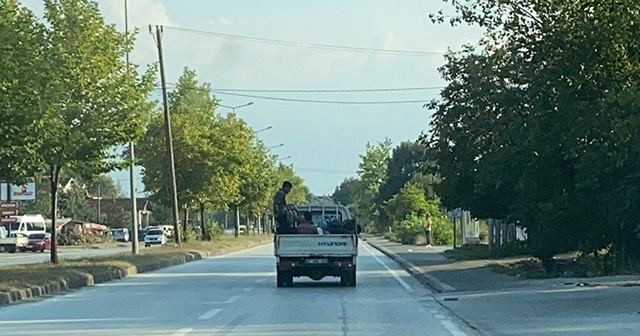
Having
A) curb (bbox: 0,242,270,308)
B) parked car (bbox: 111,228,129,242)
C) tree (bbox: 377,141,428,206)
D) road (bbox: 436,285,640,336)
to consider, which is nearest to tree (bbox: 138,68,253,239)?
curb (bbox: 0,242,270,308)

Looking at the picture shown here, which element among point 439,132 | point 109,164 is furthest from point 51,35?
point 439,132

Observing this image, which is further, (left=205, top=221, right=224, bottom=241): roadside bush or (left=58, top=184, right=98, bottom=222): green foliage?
(left=58, top=184, right=98, bottom=222): green foliage

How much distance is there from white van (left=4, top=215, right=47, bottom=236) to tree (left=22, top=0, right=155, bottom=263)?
173 ft

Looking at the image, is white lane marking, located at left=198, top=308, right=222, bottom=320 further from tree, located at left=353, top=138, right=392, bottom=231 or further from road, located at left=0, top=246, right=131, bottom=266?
tree, located at left=353, top=138, right=392, bottom=231

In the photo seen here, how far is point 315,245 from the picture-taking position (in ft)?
85.7

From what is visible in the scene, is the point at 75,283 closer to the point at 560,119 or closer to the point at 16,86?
the point at 16,86

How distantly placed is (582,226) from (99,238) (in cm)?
6979

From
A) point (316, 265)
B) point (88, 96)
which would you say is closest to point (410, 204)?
point (88, 96)

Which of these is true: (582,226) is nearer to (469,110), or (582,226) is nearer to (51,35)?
(469,110)

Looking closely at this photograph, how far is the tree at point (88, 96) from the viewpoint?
1260 inches

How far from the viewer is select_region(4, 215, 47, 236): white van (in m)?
86.2

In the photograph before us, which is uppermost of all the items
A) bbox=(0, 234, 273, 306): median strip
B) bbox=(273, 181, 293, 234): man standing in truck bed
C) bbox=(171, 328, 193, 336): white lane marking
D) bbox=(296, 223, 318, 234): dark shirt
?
bbox=(273, 181, 293, 234): man standing in truck bed

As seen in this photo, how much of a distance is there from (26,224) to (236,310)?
71158 millimetres

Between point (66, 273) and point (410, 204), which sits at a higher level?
point (410, 204)
